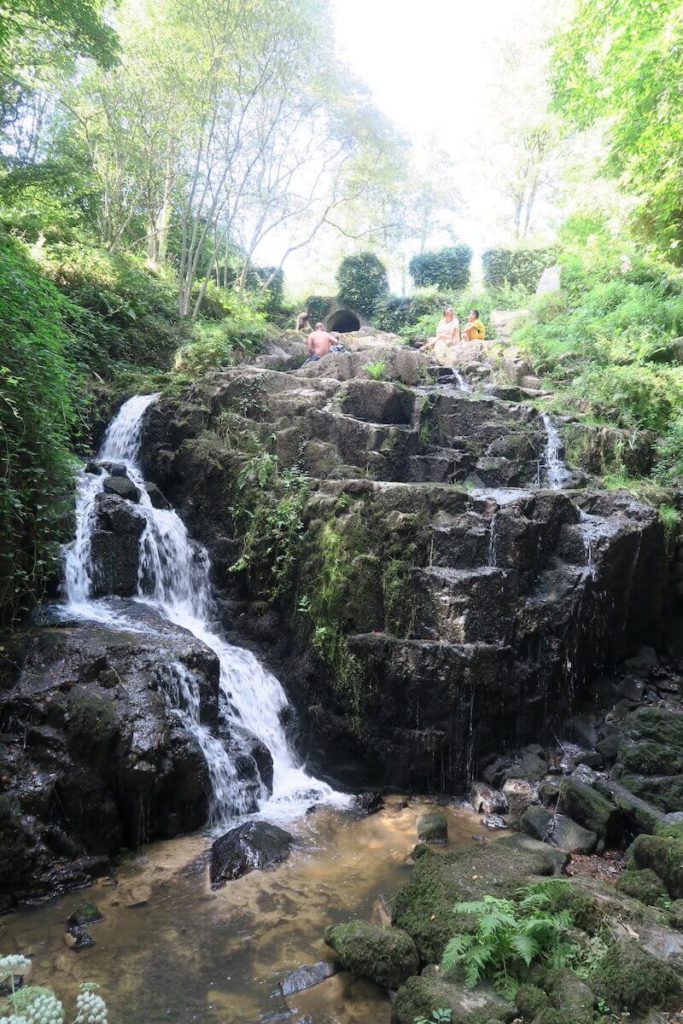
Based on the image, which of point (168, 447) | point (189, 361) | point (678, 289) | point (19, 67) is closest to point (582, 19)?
point (678, 289)

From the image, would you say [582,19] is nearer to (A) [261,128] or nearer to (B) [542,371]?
(B) [542,371]

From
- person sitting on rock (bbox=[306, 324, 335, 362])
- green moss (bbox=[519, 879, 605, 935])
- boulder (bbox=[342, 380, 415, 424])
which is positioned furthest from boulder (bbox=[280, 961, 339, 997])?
person sitting on rock (bbox=[306, 324, 335, 362])

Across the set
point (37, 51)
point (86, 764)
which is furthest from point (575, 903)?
point (37, 51)

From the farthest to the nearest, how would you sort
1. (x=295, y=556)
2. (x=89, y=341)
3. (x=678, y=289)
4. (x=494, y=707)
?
(x=678, y=289)
(x=89, y=341)
(x=295, y=556)
(x=494, y=707)

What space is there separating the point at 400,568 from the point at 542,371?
9.25 meters

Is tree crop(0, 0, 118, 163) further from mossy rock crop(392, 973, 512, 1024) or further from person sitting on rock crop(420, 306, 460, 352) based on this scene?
mossy rock crop(392, 973, 512, 1024)

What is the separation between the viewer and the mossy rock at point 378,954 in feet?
13.1

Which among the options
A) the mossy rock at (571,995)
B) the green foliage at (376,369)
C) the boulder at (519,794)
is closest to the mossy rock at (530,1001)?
the mossy rock at (571,995)

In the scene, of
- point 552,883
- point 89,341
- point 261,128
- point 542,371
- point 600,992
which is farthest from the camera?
point 261,128

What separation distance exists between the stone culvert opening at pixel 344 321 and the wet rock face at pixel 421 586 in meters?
14.5

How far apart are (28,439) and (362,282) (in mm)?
20620

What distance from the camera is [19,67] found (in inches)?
502

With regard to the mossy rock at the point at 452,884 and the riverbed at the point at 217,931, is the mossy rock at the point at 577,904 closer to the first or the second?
the mossy rock at the point at 452,884

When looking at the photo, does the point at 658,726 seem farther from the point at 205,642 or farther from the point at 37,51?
the point at 37,51
